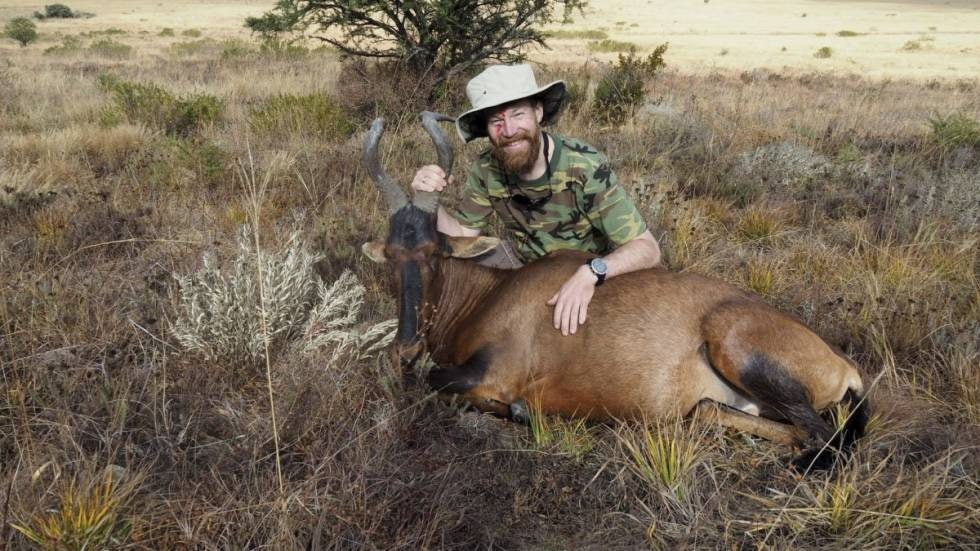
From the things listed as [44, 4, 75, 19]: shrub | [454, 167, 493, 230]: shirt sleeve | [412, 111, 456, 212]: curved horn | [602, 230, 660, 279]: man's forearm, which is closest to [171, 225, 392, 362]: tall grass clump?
[412, 111, 456, 212]: curved horn

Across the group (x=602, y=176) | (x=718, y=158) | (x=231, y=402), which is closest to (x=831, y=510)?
(x=602, y=176)

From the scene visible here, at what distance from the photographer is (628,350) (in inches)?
144

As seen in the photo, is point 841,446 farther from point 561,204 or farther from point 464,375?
point 561,204

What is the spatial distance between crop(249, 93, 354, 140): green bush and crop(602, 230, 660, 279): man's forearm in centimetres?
597

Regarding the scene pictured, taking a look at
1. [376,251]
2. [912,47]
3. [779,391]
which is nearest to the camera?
[779,391]

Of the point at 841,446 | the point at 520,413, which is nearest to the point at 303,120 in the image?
the point at 520,413

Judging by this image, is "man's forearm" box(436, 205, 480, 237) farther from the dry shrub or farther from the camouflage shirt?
the dry shrub

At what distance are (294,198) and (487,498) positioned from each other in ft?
15.7

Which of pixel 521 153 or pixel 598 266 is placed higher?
pixel 521 153

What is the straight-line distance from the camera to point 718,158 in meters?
8.47

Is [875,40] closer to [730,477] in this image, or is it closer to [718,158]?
[718,158]

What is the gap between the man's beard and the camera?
434cm

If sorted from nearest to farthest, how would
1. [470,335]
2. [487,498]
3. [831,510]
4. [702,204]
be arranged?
[831,510], [487,498], [470,335], [702,204]

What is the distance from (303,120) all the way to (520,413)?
699 cm
